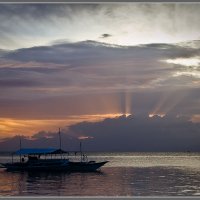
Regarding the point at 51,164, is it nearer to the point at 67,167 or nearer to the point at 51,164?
the point at 51,164

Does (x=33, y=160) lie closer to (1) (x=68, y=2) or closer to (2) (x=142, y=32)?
(2) (x=142, y=32)

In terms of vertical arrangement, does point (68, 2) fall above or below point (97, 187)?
above

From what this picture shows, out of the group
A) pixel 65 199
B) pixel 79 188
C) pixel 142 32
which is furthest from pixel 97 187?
pixel 65 199

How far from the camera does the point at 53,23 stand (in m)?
8.12

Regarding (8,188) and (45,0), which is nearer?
(45,0)

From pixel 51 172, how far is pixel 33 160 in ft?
2.59

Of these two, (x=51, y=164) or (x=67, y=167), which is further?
(x=67, y=167)

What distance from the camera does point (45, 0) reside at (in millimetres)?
4930

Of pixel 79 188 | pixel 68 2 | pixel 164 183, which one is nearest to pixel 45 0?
pixel 68 2

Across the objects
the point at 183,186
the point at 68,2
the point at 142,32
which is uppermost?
the point at 142,32

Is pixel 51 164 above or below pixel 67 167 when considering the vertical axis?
above

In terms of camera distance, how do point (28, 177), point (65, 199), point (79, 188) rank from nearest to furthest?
1. point (65, 199)
2. point (79, 188)
3. point (28, 177)

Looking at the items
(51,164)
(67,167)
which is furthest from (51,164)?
(67,167)

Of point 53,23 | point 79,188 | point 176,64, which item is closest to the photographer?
point 53,23
